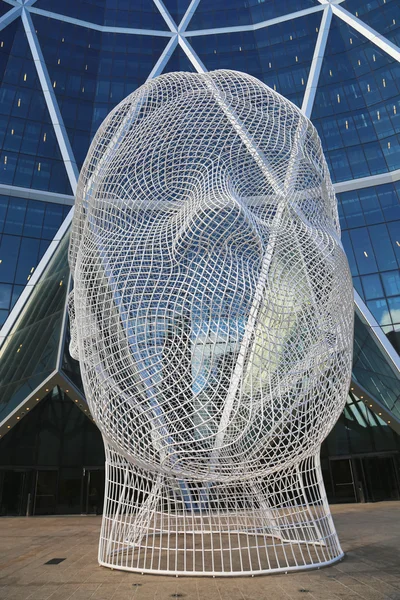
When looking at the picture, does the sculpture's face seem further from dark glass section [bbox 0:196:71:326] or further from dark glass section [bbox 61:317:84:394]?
dark glass section [bbox 0:196:71:326]

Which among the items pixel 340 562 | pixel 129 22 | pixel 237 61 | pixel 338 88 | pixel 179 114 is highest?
pixel 129 22

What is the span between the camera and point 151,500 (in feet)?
29.3

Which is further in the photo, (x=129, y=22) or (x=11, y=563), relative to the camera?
(x=129, y=22)

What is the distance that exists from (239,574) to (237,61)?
98.7ft

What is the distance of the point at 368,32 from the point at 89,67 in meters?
17.0

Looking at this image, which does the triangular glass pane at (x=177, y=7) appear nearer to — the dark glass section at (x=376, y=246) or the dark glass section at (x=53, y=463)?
the dark glass section at (x=376, y=246)

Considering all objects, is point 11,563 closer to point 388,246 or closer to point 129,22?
point 388,246

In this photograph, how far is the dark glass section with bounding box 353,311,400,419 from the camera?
1823 cm

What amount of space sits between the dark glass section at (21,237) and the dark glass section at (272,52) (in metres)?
14.4

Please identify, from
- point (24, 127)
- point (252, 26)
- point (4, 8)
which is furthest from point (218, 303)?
point (252, 26)

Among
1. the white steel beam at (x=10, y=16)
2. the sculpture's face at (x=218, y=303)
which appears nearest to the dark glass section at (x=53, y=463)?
the sculpture's face at (x=218, y=303)

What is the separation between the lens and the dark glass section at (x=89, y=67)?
1070 inches

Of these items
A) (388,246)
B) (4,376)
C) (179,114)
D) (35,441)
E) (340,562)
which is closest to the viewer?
(340,562)

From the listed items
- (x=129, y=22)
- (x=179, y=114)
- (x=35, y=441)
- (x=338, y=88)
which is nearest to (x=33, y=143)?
(x=129, y=22)
